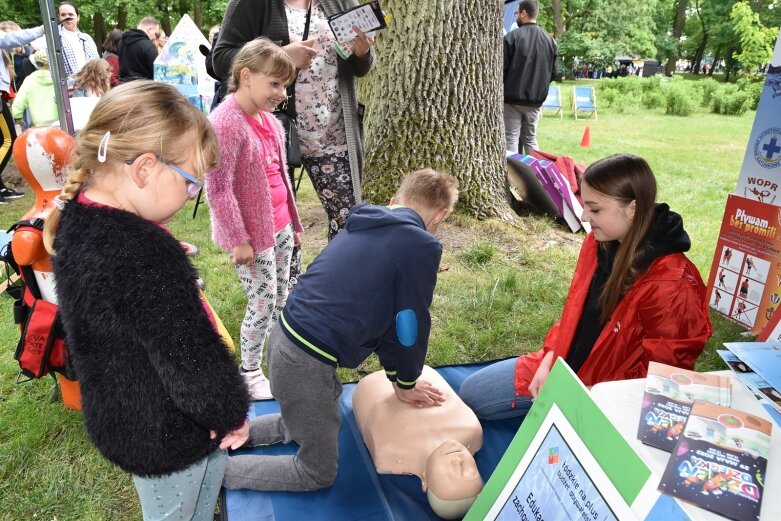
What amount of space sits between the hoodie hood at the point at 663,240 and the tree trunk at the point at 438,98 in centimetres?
288

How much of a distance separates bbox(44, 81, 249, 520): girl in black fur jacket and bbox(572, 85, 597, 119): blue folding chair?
1460 centimetres

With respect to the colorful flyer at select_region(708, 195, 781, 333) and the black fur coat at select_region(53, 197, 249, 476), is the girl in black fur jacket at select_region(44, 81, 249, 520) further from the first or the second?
the colorful flyer at select_region(708, 195, 781, 333)

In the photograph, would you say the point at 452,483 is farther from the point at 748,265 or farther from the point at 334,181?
the point at 748,265

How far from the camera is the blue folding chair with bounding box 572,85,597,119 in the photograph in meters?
14.6

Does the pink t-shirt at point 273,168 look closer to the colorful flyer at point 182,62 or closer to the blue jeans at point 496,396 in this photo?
the blue jeans at point 496,396

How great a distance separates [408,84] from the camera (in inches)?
182

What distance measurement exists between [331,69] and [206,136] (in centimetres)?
154

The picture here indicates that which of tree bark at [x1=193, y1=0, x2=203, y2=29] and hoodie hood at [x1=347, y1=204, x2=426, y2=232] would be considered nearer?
hoodie hood at [x1=347, y1=204, x2=426, y2=232]

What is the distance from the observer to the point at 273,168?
2.46 metres

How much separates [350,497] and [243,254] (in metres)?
1.04

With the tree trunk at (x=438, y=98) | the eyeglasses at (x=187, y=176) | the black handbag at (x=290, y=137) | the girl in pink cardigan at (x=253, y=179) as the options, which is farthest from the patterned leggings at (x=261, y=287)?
the tree trunk at (x=438, y=98)

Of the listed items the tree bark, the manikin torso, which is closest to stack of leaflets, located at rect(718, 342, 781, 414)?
the manikin torso

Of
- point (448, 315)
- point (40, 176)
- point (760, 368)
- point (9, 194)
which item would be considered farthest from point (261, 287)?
point (9, 194)

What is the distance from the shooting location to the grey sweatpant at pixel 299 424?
5.82 ft
